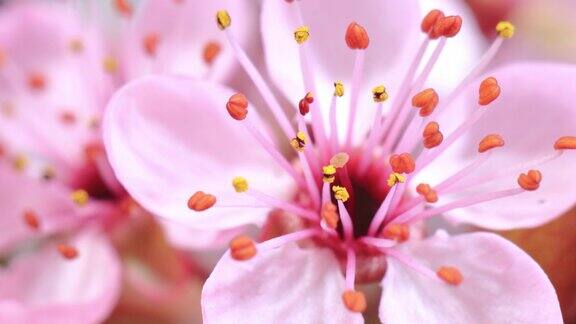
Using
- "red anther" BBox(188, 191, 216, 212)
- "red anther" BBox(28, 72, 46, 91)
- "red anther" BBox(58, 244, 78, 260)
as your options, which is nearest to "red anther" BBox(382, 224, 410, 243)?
"red anther" BBox(188, 191, 216, 212)

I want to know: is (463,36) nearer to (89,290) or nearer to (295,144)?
(295,144)

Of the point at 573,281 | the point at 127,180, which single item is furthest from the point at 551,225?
the point at 127,180

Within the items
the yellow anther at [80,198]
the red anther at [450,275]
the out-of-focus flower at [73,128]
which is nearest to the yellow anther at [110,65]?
the out-of-focus flower at [73,128]

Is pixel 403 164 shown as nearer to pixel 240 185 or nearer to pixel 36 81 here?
pixel 240 185

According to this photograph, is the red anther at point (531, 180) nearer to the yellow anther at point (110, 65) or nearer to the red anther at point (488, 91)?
the red anther at point (488, 91)

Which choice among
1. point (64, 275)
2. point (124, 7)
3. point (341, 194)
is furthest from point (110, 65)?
point (341, 194)

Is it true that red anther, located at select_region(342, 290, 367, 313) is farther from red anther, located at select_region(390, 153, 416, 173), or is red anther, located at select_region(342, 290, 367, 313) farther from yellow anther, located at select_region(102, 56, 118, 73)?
yellow anther, located at select_region(102, 56, 118, 73)

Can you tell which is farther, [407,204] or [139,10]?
[139,10]

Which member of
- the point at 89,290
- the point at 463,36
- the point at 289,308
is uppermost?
the point at 463,36
